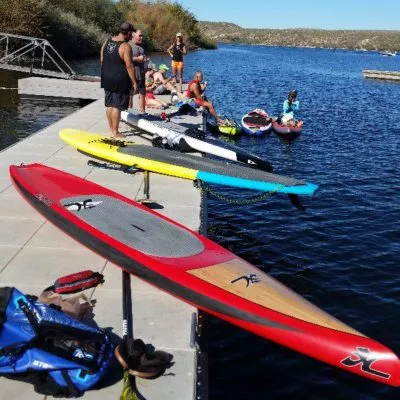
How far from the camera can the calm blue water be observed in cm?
641

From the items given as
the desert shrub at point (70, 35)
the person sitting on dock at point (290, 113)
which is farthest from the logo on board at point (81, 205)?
the desert shrub at point (70, 35)

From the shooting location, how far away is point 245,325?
5.46 m

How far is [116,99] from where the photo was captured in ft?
37.9

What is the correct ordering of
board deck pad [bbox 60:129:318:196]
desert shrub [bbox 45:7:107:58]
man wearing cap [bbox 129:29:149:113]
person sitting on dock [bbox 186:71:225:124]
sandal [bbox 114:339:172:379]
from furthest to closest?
desert shrub [bbox 45:7:107:58] → person sitting on dock [bbox 186:71:225:124] → man wearing cap [bbox 129:29:149:113] → board deck pad [bbox 60:129:318:196] → sandal [bbox 114:339:172:379]

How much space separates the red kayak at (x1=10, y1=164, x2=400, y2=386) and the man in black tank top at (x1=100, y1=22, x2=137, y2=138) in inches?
157

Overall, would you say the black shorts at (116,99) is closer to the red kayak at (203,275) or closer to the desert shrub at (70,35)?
the red kayak at (203,275)

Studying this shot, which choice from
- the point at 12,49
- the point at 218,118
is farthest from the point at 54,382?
the point at 12,49

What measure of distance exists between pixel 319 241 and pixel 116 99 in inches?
215

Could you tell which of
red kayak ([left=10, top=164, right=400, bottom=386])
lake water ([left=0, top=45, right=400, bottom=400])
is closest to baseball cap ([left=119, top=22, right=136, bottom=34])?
lake water ([left=0, top=45, right=400, bottom=400])

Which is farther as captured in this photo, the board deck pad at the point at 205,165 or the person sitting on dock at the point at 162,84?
the person sitting on dock at the point at 162,84

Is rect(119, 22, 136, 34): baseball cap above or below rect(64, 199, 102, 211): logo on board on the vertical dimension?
above

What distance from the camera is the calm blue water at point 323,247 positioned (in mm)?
6414

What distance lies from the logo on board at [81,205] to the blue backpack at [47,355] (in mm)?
2933

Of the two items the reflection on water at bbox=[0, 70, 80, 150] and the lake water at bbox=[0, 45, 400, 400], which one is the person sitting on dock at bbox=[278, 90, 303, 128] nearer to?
the lake water at bbox=[0, 45, 400, 400]
